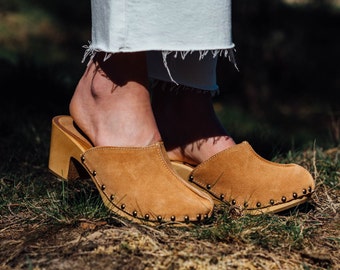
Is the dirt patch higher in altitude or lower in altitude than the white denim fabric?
lower

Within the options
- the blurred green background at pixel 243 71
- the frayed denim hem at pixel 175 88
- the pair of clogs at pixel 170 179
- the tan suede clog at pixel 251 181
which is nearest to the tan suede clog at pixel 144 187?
the pair of clogs at pixel 170 179

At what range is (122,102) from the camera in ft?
5.47

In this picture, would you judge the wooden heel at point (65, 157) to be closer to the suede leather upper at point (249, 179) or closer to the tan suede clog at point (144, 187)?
the tan suede clog at point (144, 187)

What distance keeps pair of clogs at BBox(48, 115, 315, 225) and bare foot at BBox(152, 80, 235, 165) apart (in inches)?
2.1

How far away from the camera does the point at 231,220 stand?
1643 millimetres

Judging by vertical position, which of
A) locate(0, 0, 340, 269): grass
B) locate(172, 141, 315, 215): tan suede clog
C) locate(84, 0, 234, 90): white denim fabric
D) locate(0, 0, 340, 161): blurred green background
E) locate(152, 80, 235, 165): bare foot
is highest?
locate(84, 0, 234, 90): white denim fabric

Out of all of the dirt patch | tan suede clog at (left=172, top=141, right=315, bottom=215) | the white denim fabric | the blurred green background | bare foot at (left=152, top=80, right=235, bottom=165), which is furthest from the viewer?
the blurred green background

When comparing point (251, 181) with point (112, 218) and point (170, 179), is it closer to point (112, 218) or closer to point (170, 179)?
point (170, 179)

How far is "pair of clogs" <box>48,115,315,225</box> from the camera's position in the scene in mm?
1585

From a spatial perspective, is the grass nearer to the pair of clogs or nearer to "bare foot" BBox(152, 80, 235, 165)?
the pair of clogs

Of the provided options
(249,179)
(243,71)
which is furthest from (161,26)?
(243,71)

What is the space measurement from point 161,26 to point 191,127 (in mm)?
385

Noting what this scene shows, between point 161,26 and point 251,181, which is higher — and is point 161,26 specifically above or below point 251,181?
above

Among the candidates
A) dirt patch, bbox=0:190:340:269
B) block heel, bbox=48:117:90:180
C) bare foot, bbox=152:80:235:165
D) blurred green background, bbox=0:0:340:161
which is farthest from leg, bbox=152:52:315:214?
blurred green background, bbox=0:0:340:161
